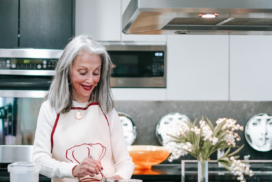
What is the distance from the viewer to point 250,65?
10.4 feet

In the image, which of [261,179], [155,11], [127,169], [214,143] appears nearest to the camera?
[155,11]

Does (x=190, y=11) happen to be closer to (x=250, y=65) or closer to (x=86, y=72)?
(x=86, y=72)

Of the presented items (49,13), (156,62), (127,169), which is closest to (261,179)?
(156,62)

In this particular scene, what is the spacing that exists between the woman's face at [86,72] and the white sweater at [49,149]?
3.9 inches

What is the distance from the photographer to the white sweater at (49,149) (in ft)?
5.46

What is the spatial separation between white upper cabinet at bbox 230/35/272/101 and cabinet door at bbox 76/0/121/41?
3.00 ft

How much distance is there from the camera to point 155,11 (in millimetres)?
1271

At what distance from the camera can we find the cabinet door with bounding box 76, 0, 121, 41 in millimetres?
3096

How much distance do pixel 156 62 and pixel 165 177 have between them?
88cm

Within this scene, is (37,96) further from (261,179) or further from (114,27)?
(261,179)

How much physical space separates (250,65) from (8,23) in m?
1.85

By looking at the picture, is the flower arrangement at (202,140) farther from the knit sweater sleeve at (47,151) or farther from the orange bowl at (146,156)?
the knit sweater sleeve at (47,151)

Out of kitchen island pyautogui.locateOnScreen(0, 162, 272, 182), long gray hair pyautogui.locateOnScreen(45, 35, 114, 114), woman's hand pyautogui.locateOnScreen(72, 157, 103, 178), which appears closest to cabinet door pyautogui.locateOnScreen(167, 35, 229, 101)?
kitchen island pyautogui.locateOnScreen(0, 162, 272, 182)

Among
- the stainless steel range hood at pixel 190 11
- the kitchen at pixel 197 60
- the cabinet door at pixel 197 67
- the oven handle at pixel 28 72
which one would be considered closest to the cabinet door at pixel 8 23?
the oven handle at pixel 28 72
